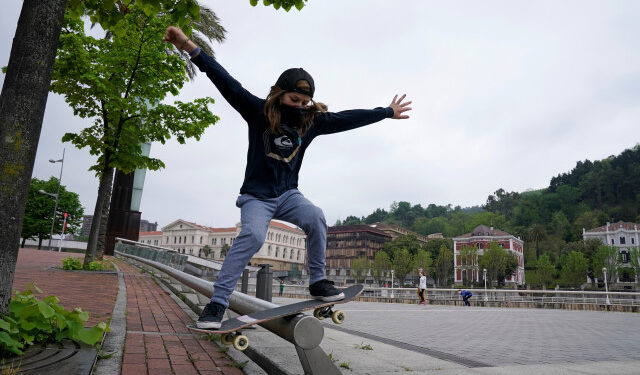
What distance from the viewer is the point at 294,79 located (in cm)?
299

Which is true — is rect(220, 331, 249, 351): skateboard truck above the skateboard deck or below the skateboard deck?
below

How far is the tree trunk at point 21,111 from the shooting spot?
2.71 meters

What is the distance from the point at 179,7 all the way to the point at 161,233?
131199mm

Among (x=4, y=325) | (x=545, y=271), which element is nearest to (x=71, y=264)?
(x=4, y=325)

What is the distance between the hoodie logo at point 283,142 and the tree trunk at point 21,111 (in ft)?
5.40

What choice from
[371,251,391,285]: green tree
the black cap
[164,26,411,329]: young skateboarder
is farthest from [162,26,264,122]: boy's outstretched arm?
[371,251,391,285]: green tree

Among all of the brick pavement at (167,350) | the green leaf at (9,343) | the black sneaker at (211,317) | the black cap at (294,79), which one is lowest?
the brick pavement at (167,350)

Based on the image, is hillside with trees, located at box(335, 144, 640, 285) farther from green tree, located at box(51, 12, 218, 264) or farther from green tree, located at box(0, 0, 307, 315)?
green tree, located at box(0, 0, 307, 315)

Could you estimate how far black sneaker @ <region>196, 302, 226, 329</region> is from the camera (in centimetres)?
254

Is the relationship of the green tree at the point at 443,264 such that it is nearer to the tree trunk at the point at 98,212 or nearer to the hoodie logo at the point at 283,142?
the tree trunk at the point at 98,212

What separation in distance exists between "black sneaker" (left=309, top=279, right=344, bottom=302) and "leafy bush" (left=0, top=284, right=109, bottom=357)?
157cm

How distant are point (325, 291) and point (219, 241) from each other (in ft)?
384

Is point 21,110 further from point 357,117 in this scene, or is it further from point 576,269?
point 576,269

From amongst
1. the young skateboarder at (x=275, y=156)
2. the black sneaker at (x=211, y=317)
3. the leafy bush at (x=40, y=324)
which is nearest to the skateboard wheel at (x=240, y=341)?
the black sneaker at (x=211, y=317)
